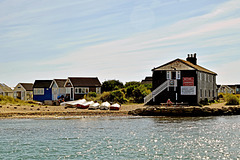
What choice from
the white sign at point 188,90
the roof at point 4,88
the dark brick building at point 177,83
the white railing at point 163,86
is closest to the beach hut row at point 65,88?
the roof at point 4,88

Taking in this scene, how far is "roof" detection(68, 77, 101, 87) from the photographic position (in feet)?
241

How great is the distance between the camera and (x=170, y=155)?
19.8m

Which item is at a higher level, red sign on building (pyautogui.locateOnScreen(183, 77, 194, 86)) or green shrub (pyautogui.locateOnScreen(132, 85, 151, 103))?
red sign on building (pyautogui.locateOnScreen(183, 77, 194, 86))

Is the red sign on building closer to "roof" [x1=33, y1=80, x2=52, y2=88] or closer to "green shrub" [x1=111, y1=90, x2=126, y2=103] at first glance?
"green shrub" [x1=111, y1=90, x2=126, y2=103]

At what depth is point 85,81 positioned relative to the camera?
75.4 m

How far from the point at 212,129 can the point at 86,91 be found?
150 ft

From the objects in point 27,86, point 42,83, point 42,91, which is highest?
point 42,83

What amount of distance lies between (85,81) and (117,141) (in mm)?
51524

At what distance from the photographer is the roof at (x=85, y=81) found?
73531 millimetres

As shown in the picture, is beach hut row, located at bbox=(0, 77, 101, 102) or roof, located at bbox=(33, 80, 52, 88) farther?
roof, located at bbox=(33, 80, 52, 88)

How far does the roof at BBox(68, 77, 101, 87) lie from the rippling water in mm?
38955

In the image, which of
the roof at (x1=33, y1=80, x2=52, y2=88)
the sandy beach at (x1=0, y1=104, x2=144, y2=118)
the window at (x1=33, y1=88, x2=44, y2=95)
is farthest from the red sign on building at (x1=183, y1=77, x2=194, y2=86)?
the window at (x1=33, y1=88, x2=44, y2=95)

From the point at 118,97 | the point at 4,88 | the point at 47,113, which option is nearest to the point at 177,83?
the point at 118,97

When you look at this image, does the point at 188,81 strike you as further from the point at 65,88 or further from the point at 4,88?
the point at 4,88
